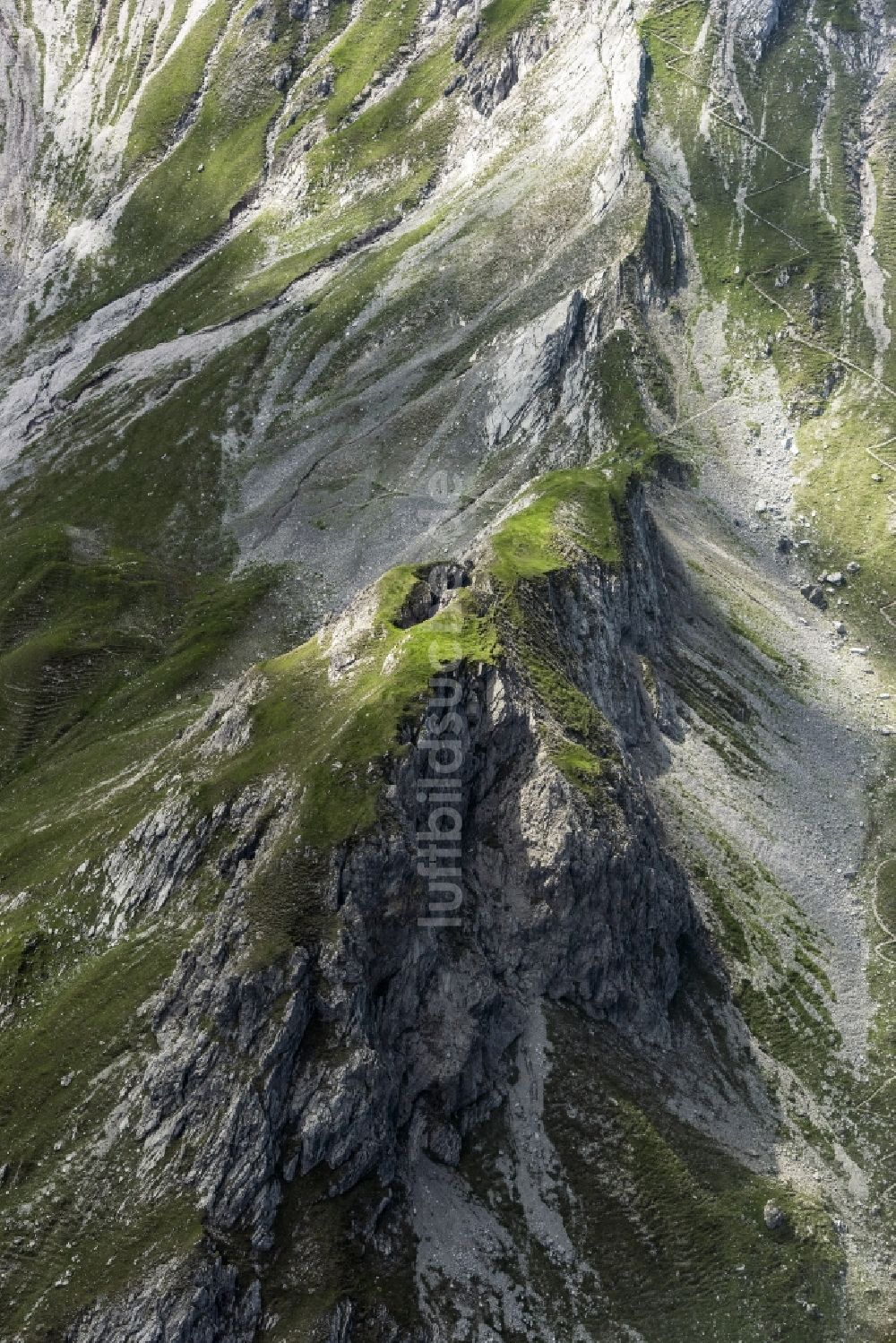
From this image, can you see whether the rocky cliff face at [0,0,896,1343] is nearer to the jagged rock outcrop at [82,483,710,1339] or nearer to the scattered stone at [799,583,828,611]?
the jagged rock outcrop at [82,483,710,1339]

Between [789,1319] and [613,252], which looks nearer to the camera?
[789,1319]

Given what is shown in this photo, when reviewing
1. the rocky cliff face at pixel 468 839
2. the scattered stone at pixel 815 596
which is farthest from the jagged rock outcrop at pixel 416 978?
the scattered stone at pixel 815 596

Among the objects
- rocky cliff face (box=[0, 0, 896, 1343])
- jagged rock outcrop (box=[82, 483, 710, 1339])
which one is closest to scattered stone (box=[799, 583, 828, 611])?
rocky cliff face (box=[0, 0, 896, 1343])

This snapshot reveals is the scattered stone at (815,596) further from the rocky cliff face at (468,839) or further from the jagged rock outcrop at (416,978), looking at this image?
the jagged rock outcrop at (416,978)

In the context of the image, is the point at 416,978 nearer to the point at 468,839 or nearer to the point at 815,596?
the point at 468,839

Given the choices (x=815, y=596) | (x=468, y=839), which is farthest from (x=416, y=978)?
(x=815, y=596)

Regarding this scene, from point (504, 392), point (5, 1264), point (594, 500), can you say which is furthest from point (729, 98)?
point (5, 1264)

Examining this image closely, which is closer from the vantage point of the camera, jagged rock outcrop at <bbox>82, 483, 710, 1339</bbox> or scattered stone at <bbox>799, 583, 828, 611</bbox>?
jagged rock outcrop at <bbox>82, 483, 710, 1339</bbox>

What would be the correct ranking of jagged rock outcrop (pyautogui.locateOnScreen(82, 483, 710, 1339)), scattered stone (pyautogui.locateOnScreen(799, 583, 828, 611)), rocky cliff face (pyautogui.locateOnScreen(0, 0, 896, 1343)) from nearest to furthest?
jagged rock outcrop (pyautogui.locateOnScreen(82, 483, 710, 1339))
rocky cliff face (pyautogui.locateOnScreen(0, 0, 896, 1343))
scattered stone (pyautogui.locateOnScreen(799, 583, 828, 611))

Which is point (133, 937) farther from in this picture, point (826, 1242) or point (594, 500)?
point (594, 500)
